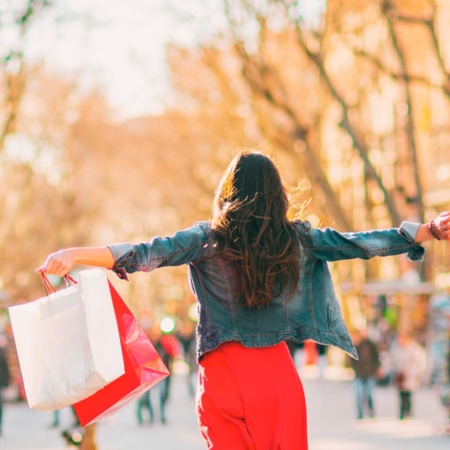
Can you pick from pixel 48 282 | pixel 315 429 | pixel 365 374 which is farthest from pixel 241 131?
pixel 48 282

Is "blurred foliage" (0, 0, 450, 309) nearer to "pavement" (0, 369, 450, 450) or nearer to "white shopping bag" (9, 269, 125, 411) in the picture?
"pavement" (0, 369, 450, 450)

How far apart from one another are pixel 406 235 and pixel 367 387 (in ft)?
53.5

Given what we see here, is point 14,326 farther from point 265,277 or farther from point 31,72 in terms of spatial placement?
point 31,72

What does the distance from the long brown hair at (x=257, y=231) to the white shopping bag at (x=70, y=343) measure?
1.52 feet

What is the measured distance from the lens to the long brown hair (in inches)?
173

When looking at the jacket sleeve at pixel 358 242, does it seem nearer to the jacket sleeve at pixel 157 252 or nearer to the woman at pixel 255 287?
the woman at pixel 255 287

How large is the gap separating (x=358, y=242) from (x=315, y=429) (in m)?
14.4

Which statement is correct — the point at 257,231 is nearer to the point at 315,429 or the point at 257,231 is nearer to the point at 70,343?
the point at 70,343

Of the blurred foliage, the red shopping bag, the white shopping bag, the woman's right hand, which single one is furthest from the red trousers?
the blurred foliage

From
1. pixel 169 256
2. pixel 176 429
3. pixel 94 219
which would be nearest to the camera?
pixel 169 256

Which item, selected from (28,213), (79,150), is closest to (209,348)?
(79,150)

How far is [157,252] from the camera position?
4.32 meters

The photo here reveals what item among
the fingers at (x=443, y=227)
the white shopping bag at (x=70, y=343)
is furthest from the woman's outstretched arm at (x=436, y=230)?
the white shopping bag at (x=70, y=343)

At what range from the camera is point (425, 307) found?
99.3 feet
